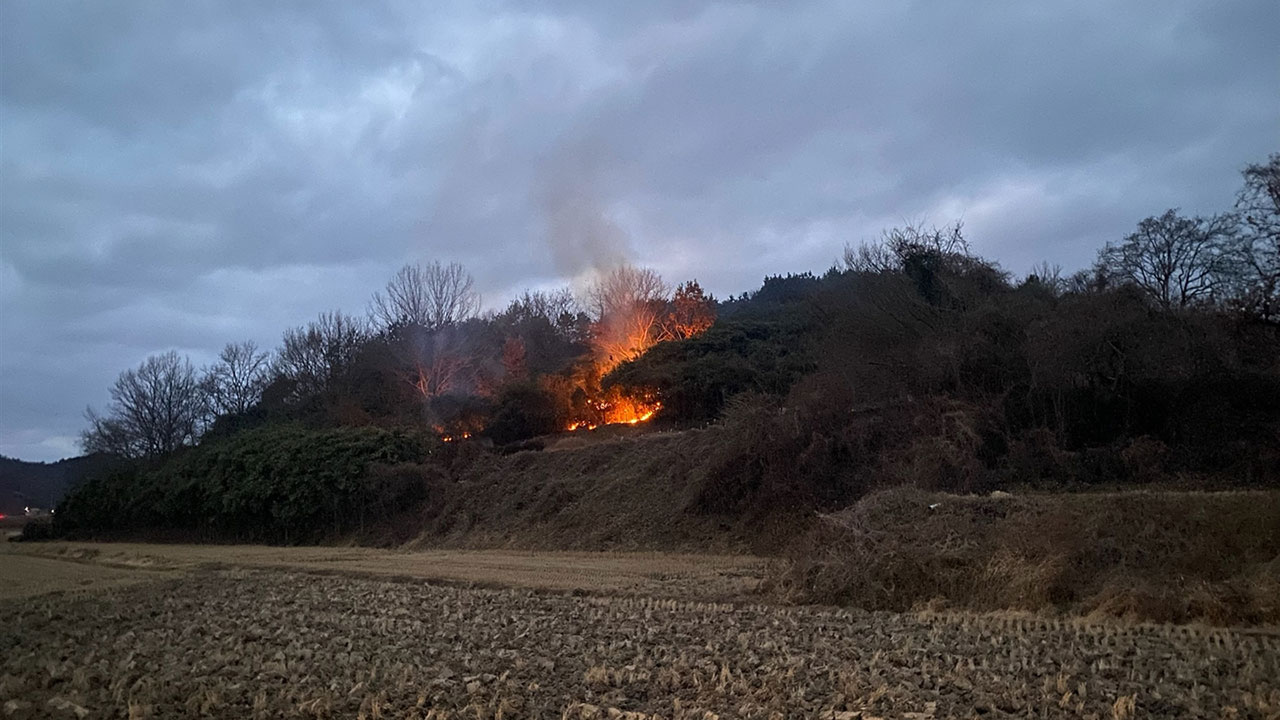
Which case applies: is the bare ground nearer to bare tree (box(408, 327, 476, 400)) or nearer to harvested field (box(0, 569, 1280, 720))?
harvested field (box(0, 569, 1280, 720))

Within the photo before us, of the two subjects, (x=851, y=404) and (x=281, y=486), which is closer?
(x=851, y=404)

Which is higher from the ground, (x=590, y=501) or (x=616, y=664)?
(x=590, y=501)

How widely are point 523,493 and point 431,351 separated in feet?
67.3

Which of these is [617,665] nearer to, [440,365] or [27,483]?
[440,365]

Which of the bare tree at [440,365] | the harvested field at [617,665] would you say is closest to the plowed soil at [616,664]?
the harvested field at [617,665]

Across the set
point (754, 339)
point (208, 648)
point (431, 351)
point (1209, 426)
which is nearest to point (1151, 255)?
point (1209, 426)

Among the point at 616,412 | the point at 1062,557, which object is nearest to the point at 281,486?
the point at 616,412

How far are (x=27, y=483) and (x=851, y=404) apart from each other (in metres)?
80.1

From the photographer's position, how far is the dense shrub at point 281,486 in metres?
32.3

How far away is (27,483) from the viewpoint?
255 feet

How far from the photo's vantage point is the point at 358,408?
43875 mm

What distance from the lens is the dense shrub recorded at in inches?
1272

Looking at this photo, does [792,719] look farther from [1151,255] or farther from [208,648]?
[1151,255]

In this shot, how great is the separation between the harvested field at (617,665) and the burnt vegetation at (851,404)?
23.4ft
